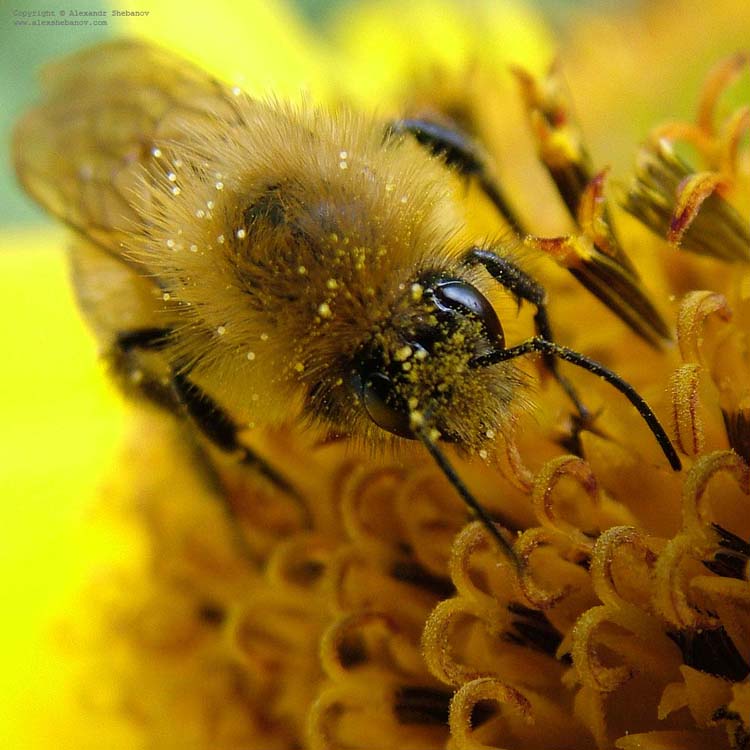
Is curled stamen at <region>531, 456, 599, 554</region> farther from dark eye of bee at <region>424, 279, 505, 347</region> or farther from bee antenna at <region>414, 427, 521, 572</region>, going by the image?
dark eye of bee at <region>424, 279, 505, 347</region>

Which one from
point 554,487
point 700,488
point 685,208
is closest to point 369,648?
point 554,487

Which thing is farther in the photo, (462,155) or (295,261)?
(462,155)

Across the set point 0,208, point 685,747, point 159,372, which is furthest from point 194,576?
point 0,208

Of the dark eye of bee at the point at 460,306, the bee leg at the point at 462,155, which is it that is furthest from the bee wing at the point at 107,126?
the dark eye of bee at the point at 460,306

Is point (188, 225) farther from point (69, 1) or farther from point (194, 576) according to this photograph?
point (69, 1)

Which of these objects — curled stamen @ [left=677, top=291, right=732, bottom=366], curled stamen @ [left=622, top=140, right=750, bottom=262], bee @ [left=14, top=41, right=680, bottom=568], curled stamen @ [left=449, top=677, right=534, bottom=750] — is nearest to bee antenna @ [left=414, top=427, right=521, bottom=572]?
bee @ [left=14, top=41, right=680, bottom=568]

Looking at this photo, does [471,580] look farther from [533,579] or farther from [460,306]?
[460,306]

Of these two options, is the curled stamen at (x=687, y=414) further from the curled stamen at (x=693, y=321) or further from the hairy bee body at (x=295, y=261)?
the hairy bee body at (x=295, y=261)
